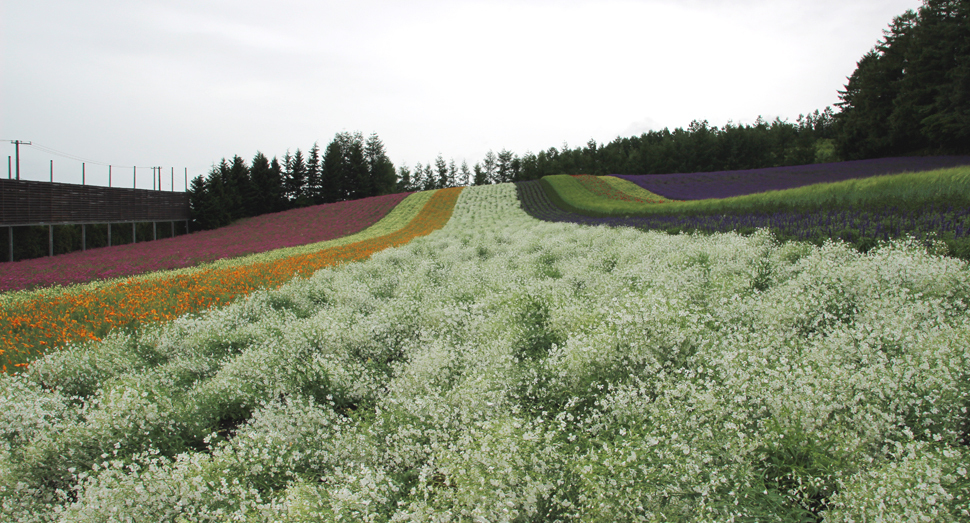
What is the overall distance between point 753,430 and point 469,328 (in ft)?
11.5

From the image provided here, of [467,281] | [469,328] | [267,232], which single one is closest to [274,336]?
[469,328]

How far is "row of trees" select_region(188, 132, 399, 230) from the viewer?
43.3m

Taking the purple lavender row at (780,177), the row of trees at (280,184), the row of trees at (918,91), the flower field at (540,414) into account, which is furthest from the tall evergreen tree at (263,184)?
the row of trees at (918,91)

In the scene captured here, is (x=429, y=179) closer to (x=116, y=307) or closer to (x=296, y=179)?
(x=296, y=179)

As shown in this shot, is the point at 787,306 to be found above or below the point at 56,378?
above

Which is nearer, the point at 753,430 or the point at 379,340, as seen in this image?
the point at 753,430

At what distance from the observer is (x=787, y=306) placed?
505 cm

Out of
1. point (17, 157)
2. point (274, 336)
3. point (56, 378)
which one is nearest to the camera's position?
point (56, 378)

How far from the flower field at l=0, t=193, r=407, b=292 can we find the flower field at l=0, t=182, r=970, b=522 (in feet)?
43.3

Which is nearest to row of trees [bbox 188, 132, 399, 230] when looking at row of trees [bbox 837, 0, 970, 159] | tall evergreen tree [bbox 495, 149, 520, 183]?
tall evergreen tree [bbox 495, 149, 520, 183]

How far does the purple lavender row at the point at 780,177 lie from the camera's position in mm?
29188

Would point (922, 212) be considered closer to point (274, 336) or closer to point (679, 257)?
point (679, 257)

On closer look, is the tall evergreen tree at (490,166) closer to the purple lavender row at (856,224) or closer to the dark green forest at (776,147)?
the dark green forest at (776,147)

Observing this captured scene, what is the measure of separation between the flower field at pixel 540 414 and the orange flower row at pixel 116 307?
1.12m
